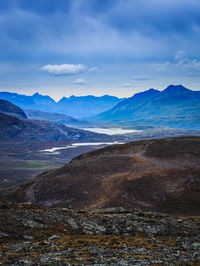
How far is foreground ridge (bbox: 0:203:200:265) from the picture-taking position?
23203 millimetres

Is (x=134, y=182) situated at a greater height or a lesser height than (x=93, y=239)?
lesser

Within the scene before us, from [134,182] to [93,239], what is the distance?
4222 cm

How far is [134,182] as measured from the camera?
233 ft

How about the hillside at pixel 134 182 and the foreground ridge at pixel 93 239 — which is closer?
the foreground ridge at pixel 93 239

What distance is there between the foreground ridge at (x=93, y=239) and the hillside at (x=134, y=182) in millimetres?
19848

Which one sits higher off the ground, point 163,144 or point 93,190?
point 163,144

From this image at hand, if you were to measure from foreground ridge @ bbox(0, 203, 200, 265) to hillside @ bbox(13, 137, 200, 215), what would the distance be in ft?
65.1

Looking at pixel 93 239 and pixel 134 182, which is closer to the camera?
pixel 93 239

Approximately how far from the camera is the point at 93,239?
1184 inches

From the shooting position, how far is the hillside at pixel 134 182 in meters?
61.4

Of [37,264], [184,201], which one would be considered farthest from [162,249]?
[184,201]

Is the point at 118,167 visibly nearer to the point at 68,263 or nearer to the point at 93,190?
the point at 93,190

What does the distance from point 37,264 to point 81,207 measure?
42.3 metres

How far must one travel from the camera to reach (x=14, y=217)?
33000 millimetres
